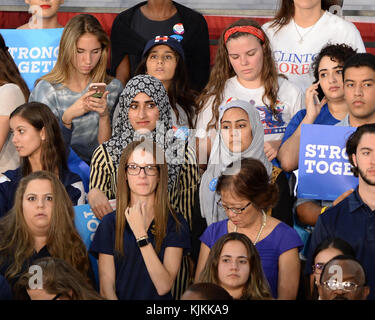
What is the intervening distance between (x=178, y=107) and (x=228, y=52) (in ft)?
1.71

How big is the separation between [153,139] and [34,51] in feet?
5.06

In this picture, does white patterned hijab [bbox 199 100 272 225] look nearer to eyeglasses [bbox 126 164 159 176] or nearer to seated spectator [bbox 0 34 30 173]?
eyeglasses [bbox 126 164 159 176]

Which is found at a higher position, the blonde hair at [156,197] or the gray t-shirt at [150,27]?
the gray t-shirt at [150,27]

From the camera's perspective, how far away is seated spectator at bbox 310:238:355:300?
4.44m

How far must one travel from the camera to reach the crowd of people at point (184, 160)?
4.59 metres

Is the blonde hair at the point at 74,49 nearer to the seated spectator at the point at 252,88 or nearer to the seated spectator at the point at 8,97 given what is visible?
the seated spectator at the point at 8,97

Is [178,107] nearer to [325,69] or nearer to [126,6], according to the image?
[325,69]

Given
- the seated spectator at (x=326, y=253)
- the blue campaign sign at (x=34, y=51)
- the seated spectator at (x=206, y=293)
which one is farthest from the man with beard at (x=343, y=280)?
the blue campaign sign at (x=34, y=51)

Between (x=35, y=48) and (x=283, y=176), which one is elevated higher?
(x=35, y=48)

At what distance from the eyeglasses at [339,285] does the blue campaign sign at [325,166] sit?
1.01 metres

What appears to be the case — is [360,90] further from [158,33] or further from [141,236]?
[158,33]

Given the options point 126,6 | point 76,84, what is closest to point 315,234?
point 76,84

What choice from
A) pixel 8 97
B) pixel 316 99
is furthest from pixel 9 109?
pixel 316 99

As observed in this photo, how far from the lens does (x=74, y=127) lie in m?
6.05
